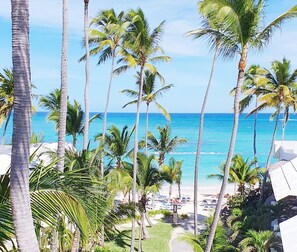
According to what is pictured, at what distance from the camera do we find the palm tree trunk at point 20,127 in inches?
129

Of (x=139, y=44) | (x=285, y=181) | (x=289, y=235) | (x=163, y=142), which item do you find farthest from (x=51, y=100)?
(x=289, y=235)

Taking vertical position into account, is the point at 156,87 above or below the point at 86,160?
above

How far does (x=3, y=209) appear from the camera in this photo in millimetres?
3590

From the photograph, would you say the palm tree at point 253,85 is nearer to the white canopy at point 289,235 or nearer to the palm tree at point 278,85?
the palm tree at point 278,85

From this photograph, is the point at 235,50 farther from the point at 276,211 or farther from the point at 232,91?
the point at 232,91

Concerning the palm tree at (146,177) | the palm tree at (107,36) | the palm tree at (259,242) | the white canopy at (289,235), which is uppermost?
the palm tree at (107,36)

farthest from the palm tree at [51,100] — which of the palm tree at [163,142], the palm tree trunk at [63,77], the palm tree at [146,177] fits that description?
the palm tree trunk at [63,77]

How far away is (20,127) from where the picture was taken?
131 inches

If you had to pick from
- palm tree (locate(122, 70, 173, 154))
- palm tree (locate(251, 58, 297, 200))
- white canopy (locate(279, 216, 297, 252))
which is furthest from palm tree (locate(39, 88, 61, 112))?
white canopy (locate(279, 216, 297, 252))

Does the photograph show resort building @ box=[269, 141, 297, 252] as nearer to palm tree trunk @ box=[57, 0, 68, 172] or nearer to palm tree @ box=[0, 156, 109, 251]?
palm tree @ box=[0, 156, 109, 251]

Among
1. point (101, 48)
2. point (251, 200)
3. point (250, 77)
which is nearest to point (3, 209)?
point (101, 48)

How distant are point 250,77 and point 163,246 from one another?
46.5ft

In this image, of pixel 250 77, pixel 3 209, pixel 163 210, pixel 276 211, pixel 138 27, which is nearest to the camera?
pixel 3 209

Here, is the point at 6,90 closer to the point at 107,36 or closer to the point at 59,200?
the point at 107,36
